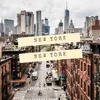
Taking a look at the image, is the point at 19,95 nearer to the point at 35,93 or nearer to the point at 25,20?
Result: the point at 35,93

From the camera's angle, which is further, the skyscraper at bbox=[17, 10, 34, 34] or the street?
the skyscraper at bbox=[17, 10, 34, 34]

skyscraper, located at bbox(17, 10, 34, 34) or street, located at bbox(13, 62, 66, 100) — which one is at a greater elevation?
skyscraper, located at bbox(17, 10, 34, 34)

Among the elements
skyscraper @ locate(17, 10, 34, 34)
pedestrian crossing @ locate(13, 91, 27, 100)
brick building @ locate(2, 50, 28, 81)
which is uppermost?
skyscraper @ locate(17, 10, 34, 34)

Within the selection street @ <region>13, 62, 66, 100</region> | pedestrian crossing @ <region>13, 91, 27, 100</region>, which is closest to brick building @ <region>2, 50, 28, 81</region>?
street @ <region>13, 62, 66, 100</region>

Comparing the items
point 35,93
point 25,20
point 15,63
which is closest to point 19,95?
point 35,93

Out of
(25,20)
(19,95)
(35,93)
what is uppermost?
(25,20)

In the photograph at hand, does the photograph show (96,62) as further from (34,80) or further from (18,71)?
(34,80)

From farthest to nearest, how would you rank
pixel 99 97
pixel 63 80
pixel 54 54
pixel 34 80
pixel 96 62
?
pixel 34 80, pixel 63 80, pixel 96 62, pixel 99 97, pixel 54 54

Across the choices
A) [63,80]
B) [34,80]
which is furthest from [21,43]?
[34,80]

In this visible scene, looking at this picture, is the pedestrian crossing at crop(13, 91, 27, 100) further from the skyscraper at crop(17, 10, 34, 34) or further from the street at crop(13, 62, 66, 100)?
the skyscraper at crop(17, 10, 34, 34)

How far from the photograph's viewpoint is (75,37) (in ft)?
28.6

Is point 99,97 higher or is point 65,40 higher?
point 65,40

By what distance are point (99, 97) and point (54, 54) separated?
10.8 m

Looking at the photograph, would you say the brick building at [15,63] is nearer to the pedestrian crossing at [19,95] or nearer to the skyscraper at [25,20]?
the pedestrian crossing at [19,95]
